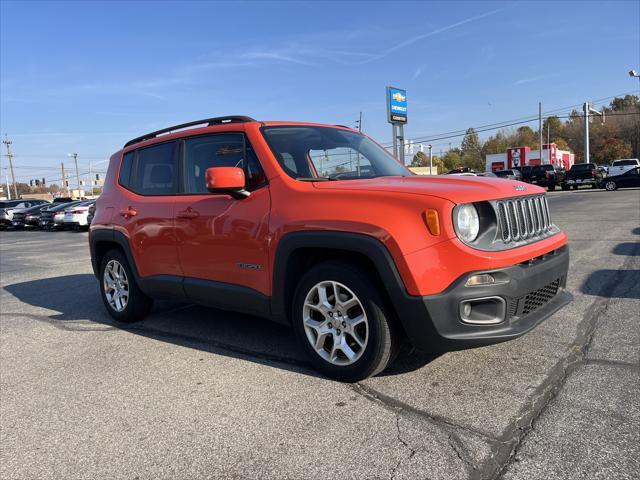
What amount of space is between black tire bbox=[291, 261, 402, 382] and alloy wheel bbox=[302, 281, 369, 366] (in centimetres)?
3

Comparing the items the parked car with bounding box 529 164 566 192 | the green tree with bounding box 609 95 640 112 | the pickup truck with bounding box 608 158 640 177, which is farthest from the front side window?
the green tree with bounding box 609 95 640 112

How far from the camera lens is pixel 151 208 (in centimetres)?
480

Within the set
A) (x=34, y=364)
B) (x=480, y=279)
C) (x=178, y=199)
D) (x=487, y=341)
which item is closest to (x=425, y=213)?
(x=480, y=279)

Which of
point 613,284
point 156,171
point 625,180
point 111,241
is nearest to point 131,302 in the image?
point 111,241

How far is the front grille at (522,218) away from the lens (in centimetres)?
328

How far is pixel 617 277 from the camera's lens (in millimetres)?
6402

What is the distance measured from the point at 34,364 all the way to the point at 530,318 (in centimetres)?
399

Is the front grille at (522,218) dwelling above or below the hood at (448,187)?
below

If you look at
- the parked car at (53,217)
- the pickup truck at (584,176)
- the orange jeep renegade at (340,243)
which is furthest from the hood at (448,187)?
the pickup truck at (584,176)

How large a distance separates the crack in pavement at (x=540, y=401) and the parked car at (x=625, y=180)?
96.8 ft

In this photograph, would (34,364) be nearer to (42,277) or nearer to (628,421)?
(628,421)

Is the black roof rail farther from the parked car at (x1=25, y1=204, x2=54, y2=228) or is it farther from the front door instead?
the parked car at (x1=25, y1=204, x2=54, y2=228)

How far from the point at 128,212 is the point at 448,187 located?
3.35 m

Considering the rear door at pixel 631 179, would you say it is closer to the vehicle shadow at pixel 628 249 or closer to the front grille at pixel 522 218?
the vehicle shadow at pixel 628 249
